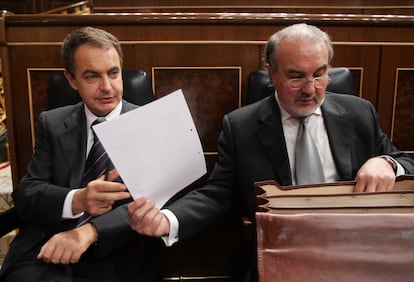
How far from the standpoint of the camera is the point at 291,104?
4.93 ft

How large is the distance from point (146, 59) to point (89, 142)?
2.06 feet

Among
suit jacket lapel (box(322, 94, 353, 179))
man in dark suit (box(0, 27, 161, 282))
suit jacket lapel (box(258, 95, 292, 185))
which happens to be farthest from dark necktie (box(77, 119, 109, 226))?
suit jacket lapel (box(322, 94, 353, 179))

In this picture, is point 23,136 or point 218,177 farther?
point 23,136

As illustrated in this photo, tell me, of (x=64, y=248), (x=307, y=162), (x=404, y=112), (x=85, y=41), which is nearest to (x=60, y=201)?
(x=64, y=248)

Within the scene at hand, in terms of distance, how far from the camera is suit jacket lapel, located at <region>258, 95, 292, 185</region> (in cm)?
152

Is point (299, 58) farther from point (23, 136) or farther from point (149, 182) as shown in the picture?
point (23, 136)

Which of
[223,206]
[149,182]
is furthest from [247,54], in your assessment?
[149,182]

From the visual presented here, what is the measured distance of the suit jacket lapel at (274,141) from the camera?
1.52 m

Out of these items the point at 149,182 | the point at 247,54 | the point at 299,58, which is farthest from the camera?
the point at 247,54

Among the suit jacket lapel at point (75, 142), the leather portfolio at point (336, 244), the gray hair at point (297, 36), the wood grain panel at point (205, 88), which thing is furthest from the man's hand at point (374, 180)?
the wood grain panel at point (205, 88)

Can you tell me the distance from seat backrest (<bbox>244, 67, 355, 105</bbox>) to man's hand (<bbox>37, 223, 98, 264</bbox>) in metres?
0.87

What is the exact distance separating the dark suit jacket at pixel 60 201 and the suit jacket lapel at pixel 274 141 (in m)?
0.48

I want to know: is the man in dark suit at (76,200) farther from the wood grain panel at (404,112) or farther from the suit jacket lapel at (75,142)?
the wood grain panel at (404,112)

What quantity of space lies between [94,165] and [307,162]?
0.72 meters
